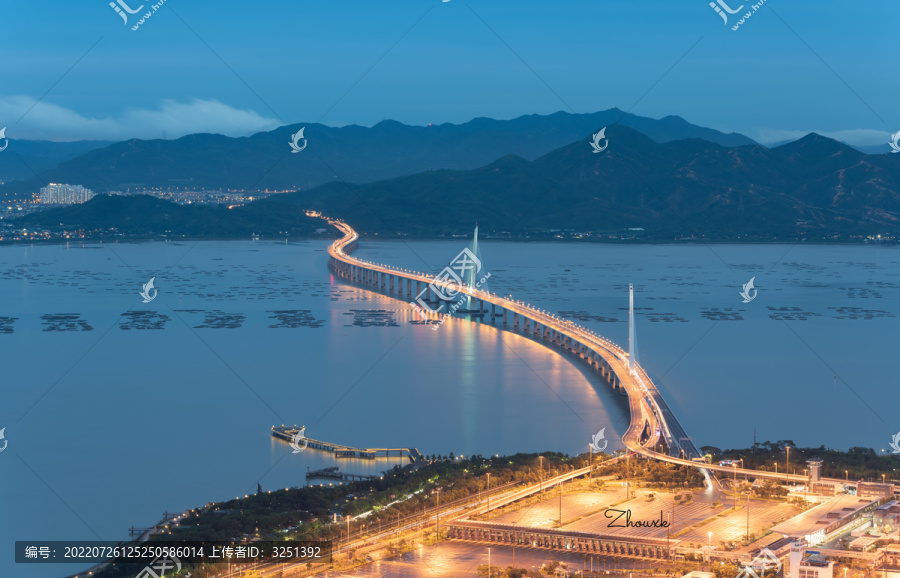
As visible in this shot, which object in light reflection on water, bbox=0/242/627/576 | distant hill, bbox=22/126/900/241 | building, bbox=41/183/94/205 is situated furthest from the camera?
building, bbox=41/183/94/205

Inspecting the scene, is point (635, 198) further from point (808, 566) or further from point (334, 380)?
point (808, 566)

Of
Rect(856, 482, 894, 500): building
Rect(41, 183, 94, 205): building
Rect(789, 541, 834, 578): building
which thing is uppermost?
Rect(41, 183, 94, 205): building

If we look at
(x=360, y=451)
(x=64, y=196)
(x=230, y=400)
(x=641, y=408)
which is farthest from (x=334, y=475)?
(x=64, y=196)

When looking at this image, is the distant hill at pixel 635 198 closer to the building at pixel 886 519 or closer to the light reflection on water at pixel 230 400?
the light reflection on water at pixel 230 400

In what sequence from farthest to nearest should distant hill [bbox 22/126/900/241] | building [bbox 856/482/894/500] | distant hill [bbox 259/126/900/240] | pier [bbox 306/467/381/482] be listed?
distant hill [bbox 259/126/900/240] → distant hill [bbox 22/126/900/241] → pier [bbox 306/467/381/482] → building [bbox 856/482/894/500]

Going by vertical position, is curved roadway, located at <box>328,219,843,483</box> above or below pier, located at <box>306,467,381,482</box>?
above

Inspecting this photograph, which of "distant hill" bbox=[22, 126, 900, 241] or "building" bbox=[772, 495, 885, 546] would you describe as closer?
"building" bbox=[772, 495, 885, 546]

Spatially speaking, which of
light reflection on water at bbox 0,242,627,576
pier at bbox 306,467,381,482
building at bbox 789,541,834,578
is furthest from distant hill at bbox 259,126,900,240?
building at bbox 789,541,834,578

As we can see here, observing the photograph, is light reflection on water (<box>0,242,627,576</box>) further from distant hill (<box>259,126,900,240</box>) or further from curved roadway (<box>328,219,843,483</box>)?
distant hill (<box>259,126,900,240</box>)
